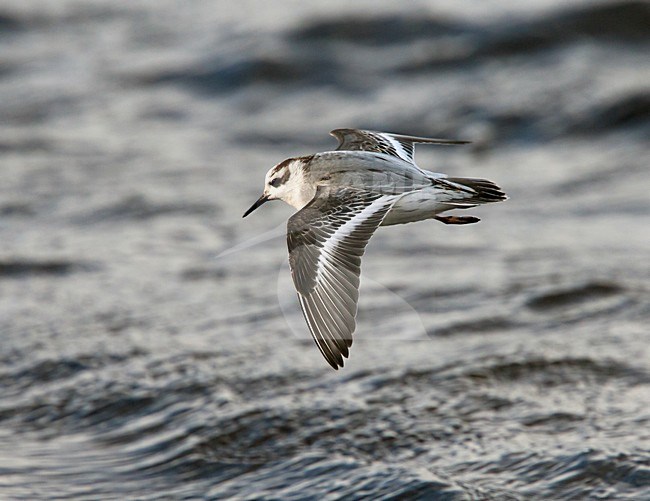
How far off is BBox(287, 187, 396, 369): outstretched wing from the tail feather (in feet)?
0.91

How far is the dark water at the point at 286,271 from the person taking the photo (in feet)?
17.4

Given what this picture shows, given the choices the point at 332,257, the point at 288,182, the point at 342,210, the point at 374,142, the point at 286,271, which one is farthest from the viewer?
the point at 286,271

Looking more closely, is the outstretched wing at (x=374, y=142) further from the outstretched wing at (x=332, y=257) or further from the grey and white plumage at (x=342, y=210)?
the outstretched wing at (x=332, y=257)

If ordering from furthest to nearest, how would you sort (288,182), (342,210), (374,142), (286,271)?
(286,271) < (374,142) < (288,182) < (342,210)

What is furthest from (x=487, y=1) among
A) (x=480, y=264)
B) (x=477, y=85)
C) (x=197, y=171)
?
(x=480, y=264)

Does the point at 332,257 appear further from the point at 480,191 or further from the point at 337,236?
the point at 480,191

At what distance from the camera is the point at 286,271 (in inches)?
296

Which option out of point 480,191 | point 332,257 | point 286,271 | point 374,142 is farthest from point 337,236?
point 286,271

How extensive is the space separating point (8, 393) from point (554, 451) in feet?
9.57

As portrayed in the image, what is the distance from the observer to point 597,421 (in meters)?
5.40

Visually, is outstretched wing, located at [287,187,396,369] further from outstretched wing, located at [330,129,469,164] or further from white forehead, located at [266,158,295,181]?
outstretched wing, located at [330,129,469,164]

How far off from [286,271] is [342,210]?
336 cm

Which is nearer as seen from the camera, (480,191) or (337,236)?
(337,236)

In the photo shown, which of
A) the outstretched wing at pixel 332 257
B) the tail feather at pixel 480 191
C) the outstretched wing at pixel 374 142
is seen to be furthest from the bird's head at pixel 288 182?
the tail feather at pixel 480 191
